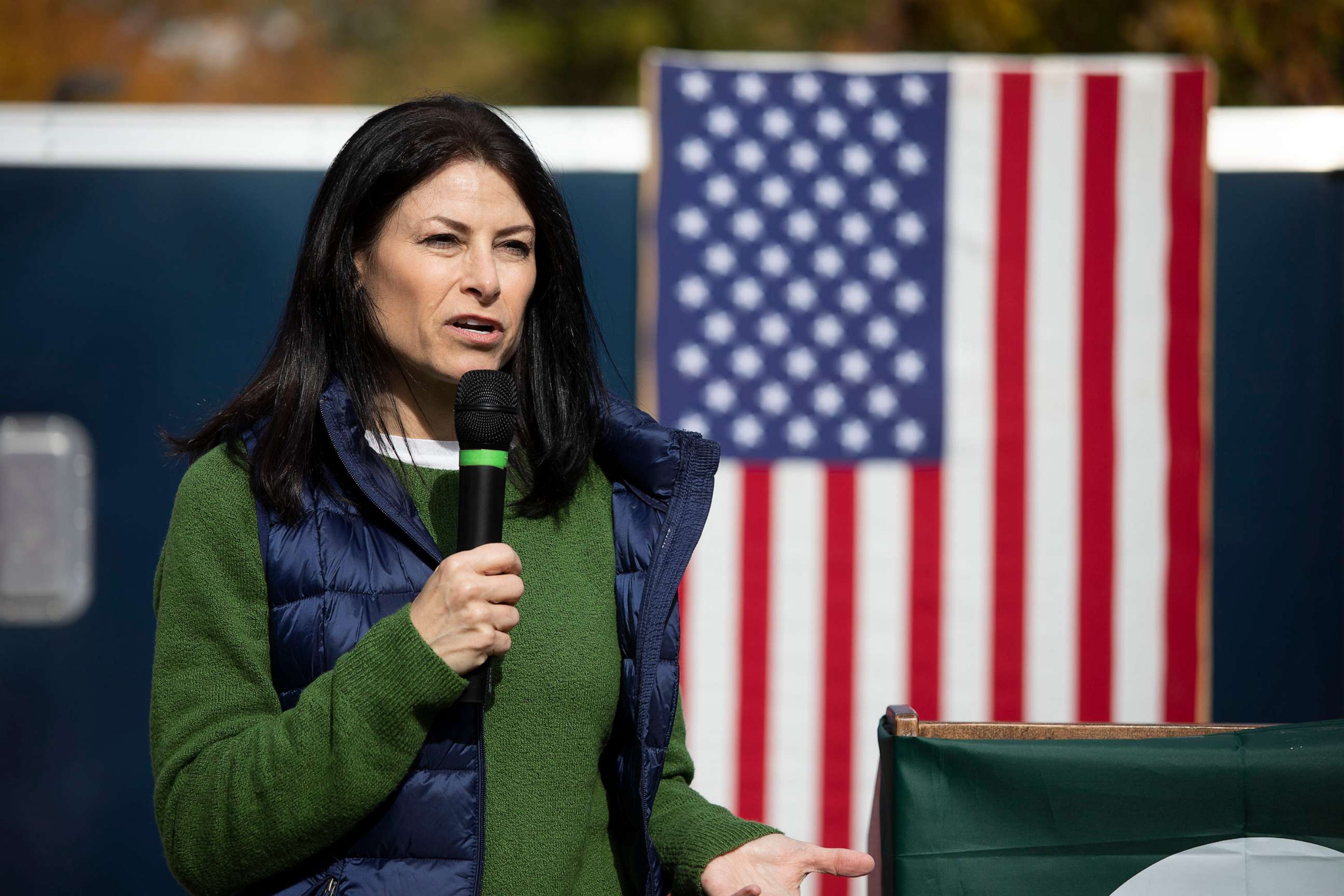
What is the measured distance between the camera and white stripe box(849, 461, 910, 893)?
→ 430cm

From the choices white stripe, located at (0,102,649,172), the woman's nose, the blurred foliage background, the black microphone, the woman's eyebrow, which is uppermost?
the blurred foliage background

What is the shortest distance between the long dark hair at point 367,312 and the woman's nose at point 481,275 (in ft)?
0.49

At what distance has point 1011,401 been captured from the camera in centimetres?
434

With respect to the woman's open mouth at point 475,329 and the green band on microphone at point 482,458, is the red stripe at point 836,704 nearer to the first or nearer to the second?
the woman's open mouth at point 475,329

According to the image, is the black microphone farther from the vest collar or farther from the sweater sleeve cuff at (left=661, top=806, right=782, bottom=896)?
the sweater sleeve cuff at (left=661, top=806, right=782, bottom=896)

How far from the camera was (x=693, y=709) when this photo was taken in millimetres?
4305

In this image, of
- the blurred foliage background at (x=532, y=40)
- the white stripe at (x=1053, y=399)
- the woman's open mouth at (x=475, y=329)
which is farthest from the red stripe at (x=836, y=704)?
the blurred foliage background at (x=532, y=40)

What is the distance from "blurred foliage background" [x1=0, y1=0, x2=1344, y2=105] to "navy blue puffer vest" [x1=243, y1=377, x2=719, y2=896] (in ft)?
30.4

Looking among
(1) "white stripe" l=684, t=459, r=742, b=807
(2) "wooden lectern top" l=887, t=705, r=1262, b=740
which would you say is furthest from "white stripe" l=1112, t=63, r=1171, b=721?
(2) "wooden lectern top" l=887, t=705, r=1262, b=740

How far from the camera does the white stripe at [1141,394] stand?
430 centimetres

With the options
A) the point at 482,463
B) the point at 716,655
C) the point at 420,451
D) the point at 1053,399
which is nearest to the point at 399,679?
the point at 482,463

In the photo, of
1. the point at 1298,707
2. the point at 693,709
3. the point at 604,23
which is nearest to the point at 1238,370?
the point at 1298,707

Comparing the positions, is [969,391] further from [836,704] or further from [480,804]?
[480,804]

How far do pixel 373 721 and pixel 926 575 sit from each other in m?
2.94
